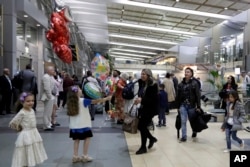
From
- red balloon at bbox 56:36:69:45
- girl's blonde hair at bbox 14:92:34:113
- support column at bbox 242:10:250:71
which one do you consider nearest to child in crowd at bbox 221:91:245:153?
girl's blonde hair at bbox 14:92:34:113

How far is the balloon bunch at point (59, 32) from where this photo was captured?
1219cm

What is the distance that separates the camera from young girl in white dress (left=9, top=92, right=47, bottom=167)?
3.76 meters

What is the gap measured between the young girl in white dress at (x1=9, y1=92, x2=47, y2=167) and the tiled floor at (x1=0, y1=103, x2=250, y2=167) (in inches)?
30.6

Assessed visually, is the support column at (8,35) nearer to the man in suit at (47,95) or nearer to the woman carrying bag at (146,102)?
the man in suit at (47,95)

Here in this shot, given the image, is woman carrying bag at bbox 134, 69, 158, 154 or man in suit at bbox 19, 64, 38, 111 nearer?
woman carrying bag at bbox 134, 69, 158, 154

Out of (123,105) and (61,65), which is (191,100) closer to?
(123,105)

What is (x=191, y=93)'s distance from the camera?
251 inches

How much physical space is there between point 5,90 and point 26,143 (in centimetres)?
697

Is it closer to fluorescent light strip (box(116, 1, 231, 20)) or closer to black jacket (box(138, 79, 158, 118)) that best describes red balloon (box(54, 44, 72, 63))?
black jacket (box(138, 79, 158, 118))

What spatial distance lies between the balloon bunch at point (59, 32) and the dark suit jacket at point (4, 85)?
10.4ft

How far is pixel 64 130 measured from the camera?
24.8 ft

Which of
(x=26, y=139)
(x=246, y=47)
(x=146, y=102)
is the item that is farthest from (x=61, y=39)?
(x=246, y=47)

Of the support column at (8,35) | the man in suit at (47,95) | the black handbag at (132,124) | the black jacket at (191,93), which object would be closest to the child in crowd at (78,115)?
the black handbag at (132,124)

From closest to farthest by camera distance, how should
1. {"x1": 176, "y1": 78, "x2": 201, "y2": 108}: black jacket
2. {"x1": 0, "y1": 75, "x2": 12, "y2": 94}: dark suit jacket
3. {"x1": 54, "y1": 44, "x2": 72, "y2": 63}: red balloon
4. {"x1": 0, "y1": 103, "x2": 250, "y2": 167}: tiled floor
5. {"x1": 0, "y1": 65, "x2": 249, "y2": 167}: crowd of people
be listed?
{"x1": 0, "y1": 65, "x2": 249, "y2": 167}: crowd of people → {"x1": 0, "y1": 103, "x2": 250, "y2": 167}: tiled floor → {"x1": 176, "y1": 78, "x2": 201, "y2": 108}: black jacket → {"x1": 0, "y1": 75, "x2": 12, "y2": 94}: dark suit jacket → {"x1": 54, "y1": 44, "x2": 72, "y2": 63}: red balloon
